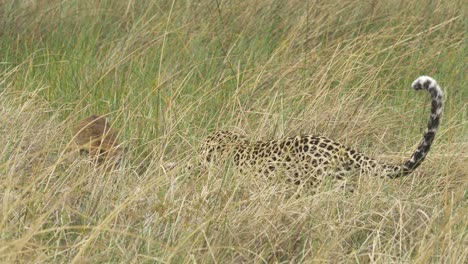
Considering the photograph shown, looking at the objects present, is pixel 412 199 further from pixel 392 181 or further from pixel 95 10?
pixel 95 10

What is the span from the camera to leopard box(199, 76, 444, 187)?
13.2 feet

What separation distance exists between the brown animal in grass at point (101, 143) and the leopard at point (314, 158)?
0.33 m

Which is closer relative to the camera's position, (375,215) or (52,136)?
(375,215)

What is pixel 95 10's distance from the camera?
659 centimetres

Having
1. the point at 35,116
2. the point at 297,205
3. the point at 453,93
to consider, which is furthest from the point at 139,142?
the point at 453,93

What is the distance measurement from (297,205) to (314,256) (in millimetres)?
403

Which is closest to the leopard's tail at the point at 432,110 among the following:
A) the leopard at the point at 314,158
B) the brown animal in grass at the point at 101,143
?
the leopard at the point at 314,158

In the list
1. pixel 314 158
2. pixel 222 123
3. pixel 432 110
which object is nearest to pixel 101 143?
pixel 314 158

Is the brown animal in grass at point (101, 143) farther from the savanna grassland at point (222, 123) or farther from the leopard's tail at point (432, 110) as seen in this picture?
the leopard's tail at point (432, 110)

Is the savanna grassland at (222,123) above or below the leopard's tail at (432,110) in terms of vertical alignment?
below

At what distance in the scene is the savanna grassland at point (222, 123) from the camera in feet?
11.6

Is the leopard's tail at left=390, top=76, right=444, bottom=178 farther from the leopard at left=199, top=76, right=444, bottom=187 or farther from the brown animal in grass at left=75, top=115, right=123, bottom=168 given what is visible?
the brown animal in grass at left=75, top=115, right=123, bottom=168

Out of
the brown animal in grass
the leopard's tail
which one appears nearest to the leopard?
the leopard's tail

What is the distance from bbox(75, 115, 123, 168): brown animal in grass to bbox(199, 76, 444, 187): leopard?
33cm
